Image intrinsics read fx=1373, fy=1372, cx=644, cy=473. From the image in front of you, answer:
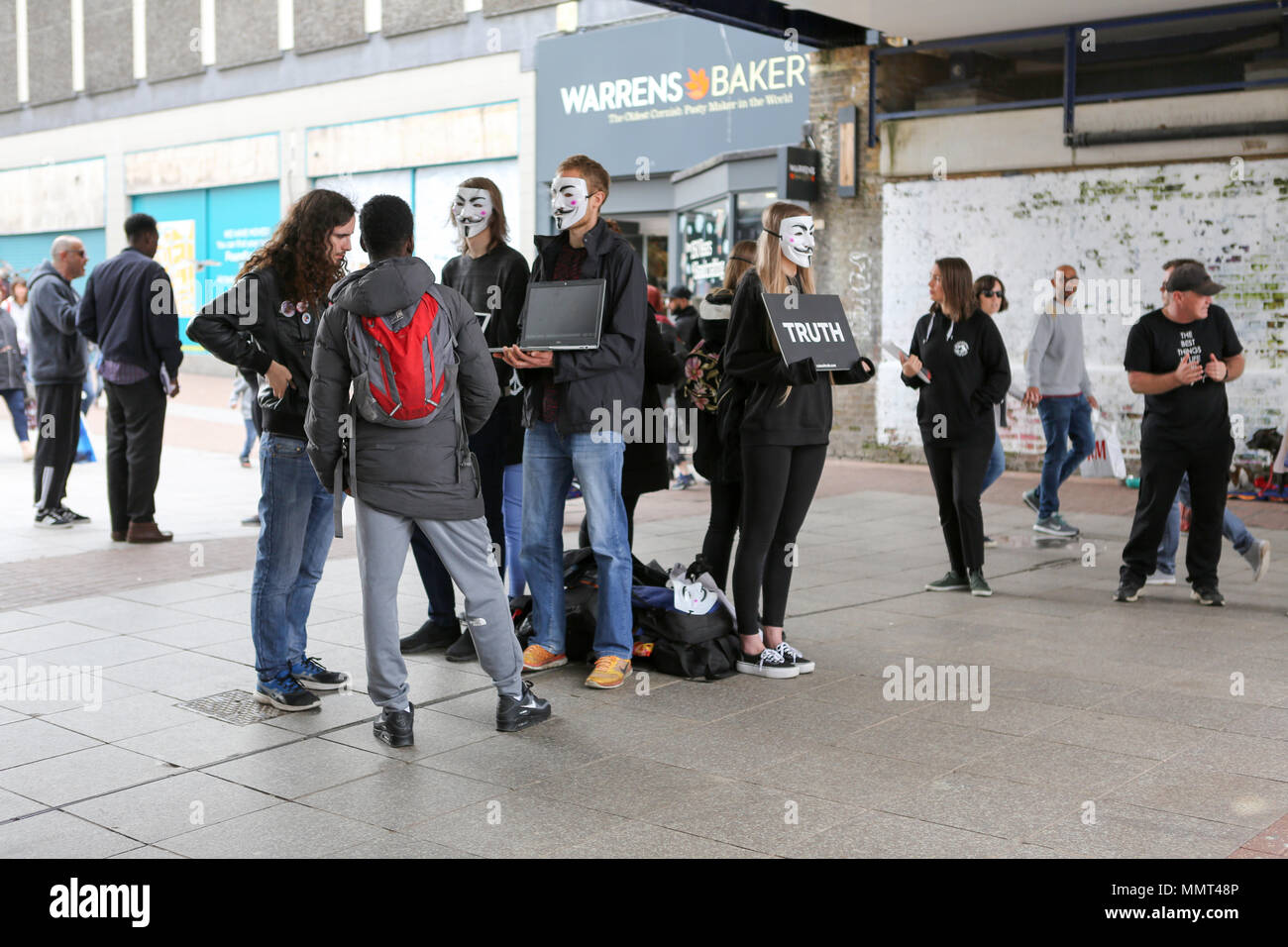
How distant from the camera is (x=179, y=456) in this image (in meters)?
15.6

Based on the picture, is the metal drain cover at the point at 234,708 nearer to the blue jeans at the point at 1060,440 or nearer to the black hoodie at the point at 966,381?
the black hoodie at the point at 966,381

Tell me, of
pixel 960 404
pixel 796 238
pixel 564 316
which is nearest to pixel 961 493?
pixel 960 404

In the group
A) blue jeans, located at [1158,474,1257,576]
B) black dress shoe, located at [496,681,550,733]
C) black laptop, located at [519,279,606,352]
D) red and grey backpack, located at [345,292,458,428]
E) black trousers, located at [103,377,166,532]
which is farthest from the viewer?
black trousers, located at [103,377,166,532]

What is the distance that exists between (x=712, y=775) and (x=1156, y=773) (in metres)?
1.55

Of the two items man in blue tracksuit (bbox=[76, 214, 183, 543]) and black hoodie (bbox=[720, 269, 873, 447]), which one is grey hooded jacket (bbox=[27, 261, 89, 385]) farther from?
black hoodie (bbox=[720, 269, 873, 447])

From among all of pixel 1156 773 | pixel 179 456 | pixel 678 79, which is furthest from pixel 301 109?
pixel 1156 773

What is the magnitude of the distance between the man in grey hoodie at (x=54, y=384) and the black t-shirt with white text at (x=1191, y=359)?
7660 millimetres

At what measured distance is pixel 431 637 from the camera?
6.62 m

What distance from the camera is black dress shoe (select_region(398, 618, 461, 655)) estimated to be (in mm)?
6582

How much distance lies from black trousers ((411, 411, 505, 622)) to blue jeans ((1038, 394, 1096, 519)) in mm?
5281

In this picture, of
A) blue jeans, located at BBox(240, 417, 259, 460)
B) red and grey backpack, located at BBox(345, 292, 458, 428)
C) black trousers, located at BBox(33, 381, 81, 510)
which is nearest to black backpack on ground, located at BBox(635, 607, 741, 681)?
red and grey backpack, located at BBox(345, 292, 458, 428)

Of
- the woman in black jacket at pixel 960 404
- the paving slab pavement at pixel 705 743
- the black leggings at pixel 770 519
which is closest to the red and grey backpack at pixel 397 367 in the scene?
the paving slab pavement at pixel 705 743
